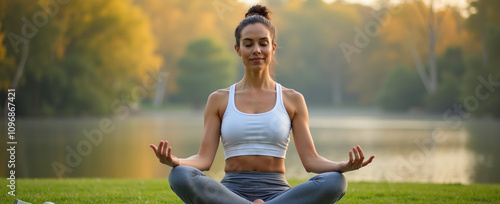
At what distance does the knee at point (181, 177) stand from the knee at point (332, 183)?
68 centimetres

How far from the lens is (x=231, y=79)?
45688 millimetres

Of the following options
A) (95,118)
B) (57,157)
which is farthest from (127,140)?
(95,118)

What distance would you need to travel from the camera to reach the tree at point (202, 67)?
4216 centimetres

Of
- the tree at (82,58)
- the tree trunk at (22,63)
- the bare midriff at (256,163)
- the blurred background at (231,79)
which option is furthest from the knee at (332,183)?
the tree at (82,58)

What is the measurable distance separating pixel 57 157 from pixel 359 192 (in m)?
9.32

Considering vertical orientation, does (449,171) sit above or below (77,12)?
below

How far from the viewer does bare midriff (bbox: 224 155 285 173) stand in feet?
10.9

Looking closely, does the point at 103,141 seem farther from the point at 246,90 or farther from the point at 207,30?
the point at 207,30

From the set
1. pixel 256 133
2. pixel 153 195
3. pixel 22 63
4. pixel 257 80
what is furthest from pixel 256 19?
pixel 22 63

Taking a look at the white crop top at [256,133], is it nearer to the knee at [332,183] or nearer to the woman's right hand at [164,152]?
the knee at [332,183]

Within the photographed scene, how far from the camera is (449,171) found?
11.3m

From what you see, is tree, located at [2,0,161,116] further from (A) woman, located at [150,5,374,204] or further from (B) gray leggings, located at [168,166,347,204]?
(B) gray leggings, located at [168,166,347,204]

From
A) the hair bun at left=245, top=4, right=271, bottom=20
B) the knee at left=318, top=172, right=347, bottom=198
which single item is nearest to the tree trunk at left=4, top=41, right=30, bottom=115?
the hair bun at left=245, top=4, right=271, bottom=20

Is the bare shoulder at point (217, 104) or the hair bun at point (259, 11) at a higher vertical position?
the hair bun at point (259, 11)
